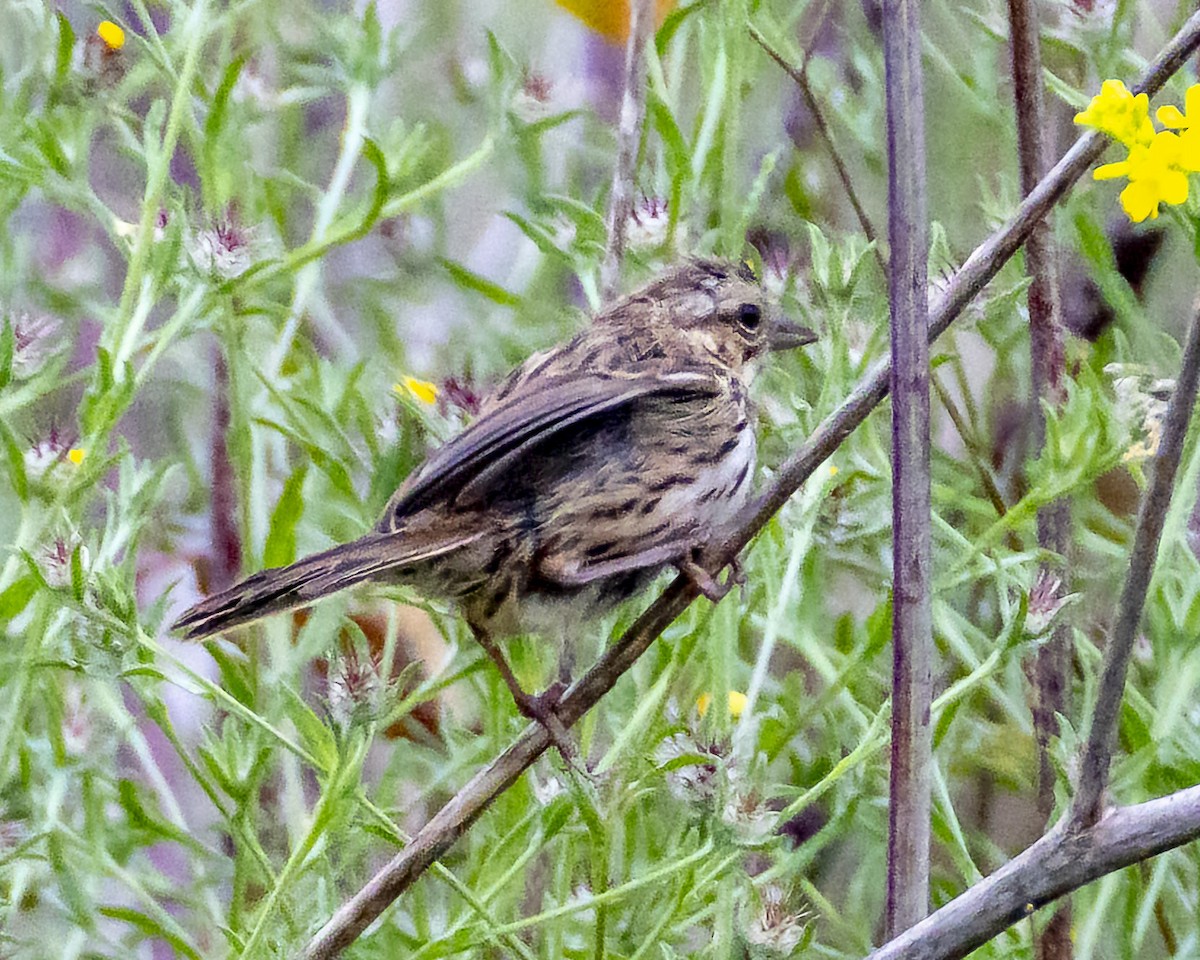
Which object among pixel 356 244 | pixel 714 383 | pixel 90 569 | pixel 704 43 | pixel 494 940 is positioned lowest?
pixel 494 940

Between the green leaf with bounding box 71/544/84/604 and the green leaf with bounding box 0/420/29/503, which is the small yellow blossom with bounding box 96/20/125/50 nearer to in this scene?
the green leaf with bounding box 0/420/29/503

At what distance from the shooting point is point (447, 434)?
145cm

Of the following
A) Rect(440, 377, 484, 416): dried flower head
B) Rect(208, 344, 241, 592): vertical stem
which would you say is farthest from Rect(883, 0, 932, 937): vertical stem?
Rect(208, 344, 241, 592): vertical stem

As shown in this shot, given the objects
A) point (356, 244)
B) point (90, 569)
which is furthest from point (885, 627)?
point (356, 244)

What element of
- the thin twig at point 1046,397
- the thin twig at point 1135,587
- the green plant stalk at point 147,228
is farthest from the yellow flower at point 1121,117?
the green plant stalk at point 147,228

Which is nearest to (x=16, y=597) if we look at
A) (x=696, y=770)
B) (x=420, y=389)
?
(x=420, y=389)

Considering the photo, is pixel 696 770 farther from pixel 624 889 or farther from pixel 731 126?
pixel 731 126

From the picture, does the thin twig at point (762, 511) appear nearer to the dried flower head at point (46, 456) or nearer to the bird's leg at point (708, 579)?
the bird's leg at point (708, 579)

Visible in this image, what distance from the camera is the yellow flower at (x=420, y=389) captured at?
1.56 metres

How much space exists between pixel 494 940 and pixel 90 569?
0.46 meters

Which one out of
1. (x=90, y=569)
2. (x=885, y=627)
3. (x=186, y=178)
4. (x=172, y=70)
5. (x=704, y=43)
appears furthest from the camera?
(x=186, y=178)

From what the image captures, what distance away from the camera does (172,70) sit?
147cm

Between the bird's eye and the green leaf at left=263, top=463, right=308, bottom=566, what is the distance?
22.6 inches

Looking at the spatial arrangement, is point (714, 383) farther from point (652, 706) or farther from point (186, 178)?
point (186, 178)
